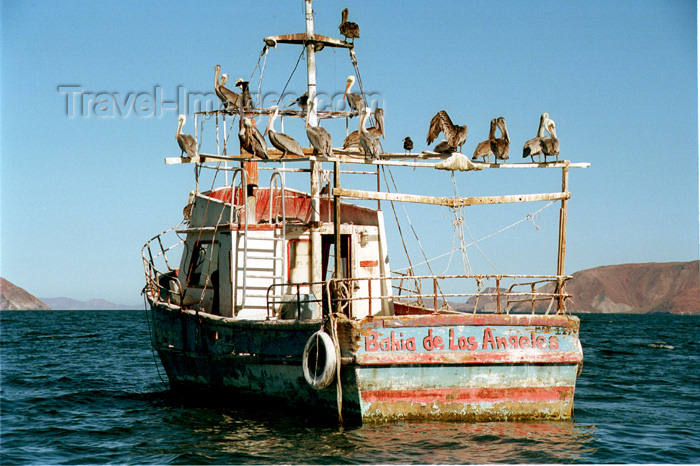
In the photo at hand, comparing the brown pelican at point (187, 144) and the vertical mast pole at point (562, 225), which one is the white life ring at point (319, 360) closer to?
the vertical mast pole at point (562, 225)

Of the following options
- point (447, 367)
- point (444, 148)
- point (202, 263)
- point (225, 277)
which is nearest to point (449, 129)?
point (444, 148)

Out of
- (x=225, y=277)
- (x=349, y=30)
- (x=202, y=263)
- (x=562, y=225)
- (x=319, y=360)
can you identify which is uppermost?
(x=349, y=30)

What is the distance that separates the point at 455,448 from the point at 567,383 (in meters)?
2.65

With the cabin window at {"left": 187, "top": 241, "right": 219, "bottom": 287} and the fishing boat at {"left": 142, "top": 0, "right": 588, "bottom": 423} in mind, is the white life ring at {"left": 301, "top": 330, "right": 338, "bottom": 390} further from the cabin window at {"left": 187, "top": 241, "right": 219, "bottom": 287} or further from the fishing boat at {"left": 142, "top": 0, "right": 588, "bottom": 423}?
the cabin window at {"left": 187, "top": 241, "right": 219, "bottom": 287}

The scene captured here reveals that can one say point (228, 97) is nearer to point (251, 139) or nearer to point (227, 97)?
point (227, 97)

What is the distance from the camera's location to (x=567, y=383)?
1287cm

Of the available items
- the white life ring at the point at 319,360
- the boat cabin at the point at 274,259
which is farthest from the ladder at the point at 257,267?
the white life ring at the point at 319,360

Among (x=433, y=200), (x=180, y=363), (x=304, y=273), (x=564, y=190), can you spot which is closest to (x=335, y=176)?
(x=433, y=200)

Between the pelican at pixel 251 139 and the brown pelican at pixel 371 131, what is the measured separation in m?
2.26

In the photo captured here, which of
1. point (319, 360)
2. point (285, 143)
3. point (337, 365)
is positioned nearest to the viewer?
point (337, 365)

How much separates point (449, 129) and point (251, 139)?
4055 millimetres

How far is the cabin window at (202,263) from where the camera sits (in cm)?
1652

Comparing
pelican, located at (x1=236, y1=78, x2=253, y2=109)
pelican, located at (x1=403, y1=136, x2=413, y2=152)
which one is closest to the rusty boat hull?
pelican, located at (x1=403, y1=136, x2=413, y2=152)

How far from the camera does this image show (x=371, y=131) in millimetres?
17328
